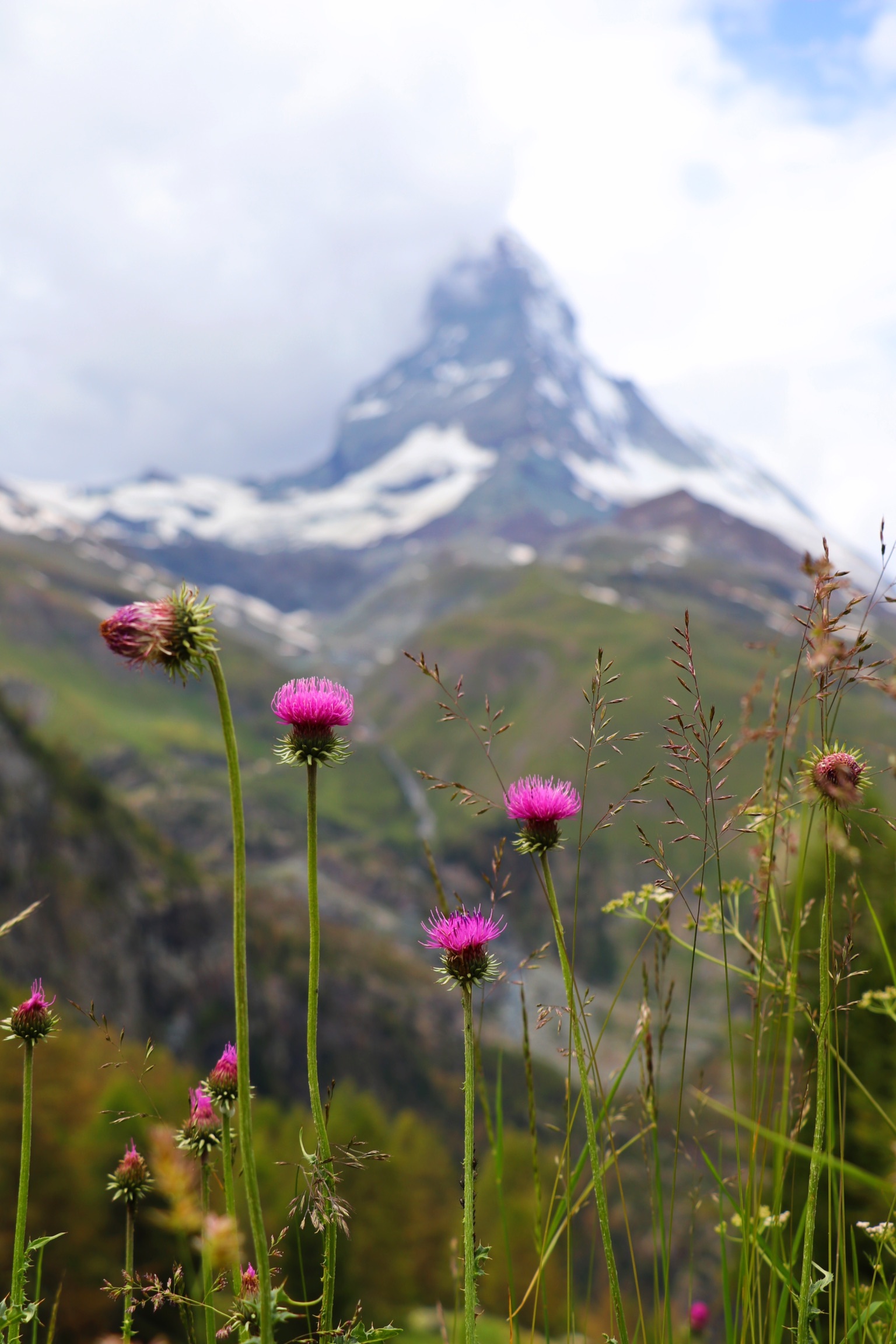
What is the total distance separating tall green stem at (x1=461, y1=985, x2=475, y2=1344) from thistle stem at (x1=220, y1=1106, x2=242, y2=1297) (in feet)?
1.79

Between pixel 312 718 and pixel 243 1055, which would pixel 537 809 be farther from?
pixel 243 1055

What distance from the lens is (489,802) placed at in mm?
2598

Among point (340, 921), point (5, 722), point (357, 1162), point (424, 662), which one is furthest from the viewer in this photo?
point (340, 921)

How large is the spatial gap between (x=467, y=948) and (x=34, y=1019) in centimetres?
141

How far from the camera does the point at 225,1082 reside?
2.71 meters

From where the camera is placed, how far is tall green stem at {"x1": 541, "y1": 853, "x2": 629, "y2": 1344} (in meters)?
2.05

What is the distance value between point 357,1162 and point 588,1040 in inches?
27.1

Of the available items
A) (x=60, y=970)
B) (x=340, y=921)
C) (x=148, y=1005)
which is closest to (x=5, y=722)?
(x=60, y=970)

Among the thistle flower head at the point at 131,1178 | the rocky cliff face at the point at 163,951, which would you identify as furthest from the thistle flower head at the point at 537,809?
the rocky cliff face at the point at 163,951

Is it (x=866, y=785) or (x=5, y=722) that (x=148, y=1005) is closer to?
(x=5, y=722)

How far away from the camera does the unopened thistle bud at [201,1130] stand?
2834 mm

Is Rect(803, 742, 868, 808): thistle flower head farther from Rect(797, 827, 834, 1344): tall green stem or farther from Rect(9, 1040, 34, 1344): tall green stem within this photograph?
Rect(9, 1040, 34, 1344): tall green stem

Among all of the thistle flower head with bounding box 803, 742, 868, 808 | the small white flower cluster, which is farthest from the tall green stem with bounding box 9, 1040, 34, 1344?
the thistle flower head with bounding box 803, 742, 868, 808

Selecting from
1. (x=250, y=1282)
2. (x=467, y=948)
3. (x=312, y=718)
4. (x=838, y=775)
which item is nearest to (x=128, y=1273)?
(x=250, y=1282)
